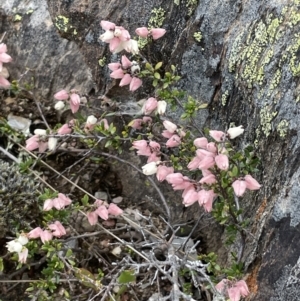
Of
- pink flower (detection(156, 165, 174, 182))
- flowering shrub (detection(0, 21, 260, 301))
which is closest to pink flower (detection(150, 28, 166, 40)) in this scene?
flowering shrub (detection(0, 21, 260, 301))

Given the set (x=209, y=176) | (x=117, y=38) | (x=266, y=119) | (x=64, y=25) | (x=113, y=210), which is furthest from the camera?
(x=64, y=25)

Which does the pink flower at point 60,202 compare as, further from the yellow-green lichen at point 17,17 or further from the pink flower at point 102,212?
the yellow-green lichen at point 17,17

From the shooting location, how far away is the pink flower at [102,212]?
2918mm

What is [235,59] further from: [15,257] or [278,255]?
[15,257]

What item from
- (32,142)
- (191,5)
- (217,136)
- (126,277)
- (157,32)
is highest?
(191,5)

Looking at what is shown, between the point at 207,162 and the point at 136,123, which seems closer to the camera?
the point at 207,162

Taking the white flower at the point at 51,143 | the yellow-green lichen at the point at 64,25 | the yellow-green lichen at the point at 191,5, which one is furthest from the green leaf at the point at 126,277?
the yellow-green lichen at the point at 64,25

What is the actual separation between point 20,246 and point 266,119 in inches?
48.4

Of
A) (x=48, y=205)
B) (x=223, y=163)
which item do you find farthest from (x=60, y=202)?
(x=223, y=163)

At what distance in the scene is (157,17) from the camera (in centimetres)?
304

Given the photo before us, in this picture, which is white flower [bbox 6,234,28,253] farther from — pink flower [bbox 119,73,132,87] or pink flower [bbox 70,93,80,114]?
pink flower [bbox 119,73,132,87]

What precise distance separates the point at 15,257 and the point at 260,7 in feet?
5.22

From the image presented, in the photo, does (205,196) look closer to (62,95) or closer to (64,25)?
(62,95)

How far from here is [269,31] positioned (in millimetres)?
2520
